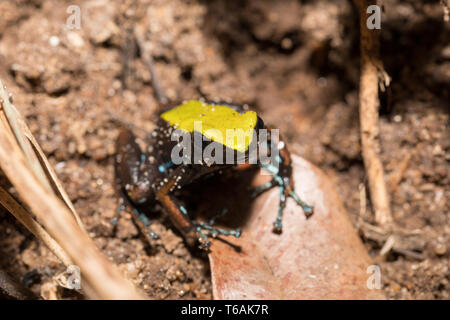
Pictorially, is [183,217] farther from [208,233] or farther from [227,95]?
[227,95]

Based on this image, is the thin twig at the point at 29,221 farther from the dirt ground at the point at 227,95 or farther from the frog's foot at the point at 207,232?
the frog's foot at the point at 207,232

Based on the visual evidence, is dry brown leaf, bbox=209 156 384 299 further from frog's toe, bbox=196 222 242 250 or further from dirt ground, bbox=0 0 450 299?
dirt ground, bbox=0 0 450 299

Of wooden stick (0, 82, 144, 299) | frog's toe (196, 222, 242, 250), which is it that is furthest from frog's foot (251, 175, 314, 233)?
wooden stick (0, 82, 144, 299)

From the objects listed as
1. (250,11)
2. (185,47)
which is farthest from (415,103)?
(185,47)

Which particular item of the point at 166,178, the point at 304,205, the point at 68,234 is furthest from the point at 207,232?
the point at 68,234

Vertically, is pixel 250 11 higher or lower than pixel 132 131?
higher

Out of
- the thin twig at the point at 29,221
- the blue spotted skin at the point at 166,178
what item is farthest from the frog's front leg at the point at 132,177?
the thin twig at the point at 29,221
